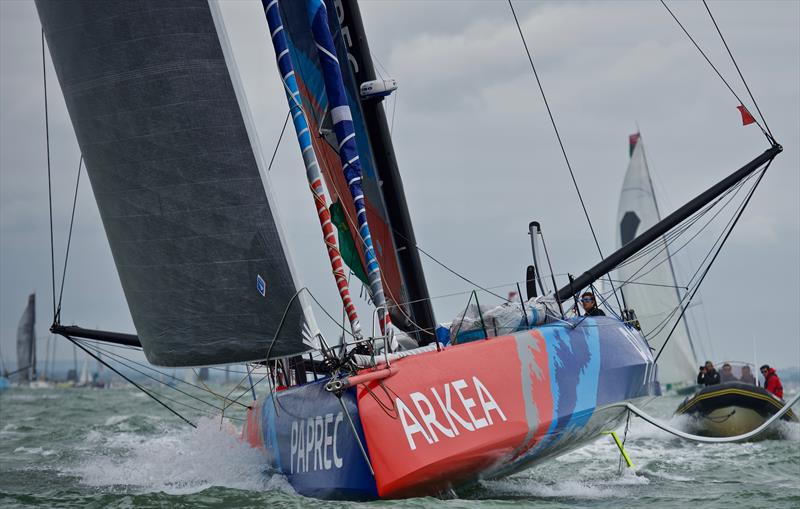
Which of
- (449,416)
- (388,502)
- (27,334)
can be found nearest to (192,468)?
(388,502)

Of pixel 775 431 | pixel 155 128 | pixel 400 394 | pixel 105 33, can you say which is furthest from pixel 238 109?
pixel 775 431

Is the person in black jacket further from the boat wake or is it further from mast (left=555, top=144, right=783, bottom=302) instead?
the boat wake

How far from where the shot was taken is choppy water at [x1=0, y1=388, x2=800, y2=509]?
6.50 meters

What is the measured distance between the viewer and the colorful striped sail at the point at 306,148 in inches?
265

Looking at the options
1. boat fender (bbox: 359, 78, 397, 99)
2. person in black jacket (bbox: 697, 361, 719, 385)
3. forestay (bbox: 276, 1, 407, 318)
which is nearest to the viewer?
forestay (bbox: 276, 1, 407, 318)

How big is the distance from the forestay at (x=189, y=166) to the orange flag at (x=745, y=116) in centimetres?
467

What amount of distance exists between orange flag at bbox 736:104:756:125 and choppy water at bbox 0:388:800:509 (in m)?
3.12

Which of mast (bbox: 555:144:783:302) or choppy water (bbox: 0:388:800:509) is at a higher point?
mast (bbox: 555:144:783:302)

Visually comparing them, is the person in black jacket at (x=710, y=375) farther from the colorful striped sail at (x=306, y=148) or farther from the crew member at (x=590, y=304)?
the colorful striped sail at (x=306, y=148)

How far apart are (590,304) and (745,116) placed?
7.27 ft

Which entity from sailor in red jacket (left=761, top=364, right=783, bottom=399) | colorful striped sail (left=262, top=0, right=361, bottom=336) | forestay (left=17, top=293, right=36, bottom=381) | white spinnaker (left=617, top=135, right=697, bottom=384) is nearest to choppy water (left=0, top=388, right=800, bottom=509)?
sailor in red jacket (left=761, top=364, right=783, bottom=399)

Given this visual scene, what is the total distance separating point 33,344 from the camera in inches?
2127

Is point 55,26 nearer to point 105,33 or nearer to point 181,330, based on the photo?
point 105,33

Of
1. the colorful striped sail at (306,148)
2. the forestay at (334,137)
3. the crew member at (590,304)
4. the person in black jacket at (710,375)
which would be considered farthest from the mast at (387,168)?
the person in black jacket at (710,375)
